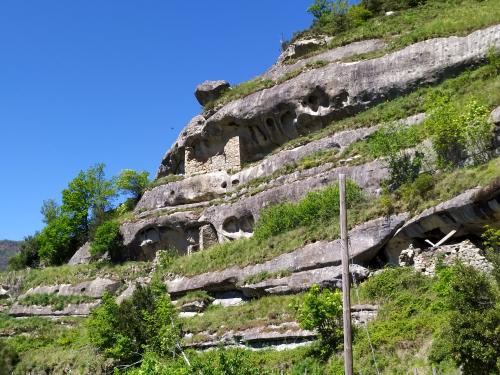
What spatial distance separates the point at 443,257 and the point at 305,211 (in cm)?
945

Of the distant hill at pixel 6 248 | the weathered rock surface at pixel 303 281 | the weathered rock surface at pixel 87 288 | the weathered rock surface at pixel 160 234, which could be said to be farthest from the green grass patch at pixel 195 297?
the distant hill at pixel 6 248

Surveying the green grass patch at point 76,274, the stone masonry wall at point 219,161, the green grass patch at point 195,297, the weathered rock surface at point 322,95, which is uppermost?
the weathered rock surface at point 322,95

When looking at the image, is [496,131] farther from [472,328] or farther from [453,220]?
[472,328]

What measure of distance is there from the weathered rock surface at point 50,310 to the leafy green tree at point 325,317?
1946 cm

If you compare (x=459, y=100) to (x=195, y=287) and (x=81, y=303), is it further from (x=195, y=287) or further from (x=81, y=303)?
(x=81, y=303)

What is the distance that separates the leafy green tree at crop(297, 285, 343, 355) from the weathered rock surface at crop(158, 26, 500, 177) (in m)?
20.6

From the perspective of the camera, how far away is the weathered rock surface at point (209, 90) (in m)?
49.0

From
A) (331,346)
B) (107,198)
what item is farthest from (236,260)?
(107,198)

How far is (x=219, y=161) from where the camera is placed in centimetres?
4431

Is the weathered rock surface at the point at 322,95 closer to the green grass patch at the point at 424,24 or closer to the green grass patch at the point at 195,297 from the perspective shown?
the green grass patch at the point at 424,24

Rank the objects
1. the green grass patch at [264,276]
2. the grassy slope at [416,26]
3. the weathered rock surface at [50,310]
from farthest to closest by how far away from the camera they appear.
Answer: the grassy slope at [416,26], the weathered rock surface at [50,310], the green grass patch at [264,276]

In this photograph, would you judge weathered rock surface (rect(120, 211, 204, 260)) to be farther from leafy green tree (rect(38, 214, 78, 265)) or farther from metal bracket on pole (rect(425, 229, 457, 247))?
metal bracket on pole (rect(425, 229, 457, 247))

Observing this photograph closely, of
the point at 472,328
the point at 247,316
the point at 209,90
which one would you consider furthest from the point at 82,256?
the point at 472,328

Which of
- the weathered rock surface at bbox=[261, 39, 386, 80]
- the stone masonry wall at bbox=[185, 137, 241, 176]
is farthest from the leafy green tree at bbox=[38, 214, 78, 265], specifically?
the weathered rock surface at bbox=[261, 39, 386, 80]
